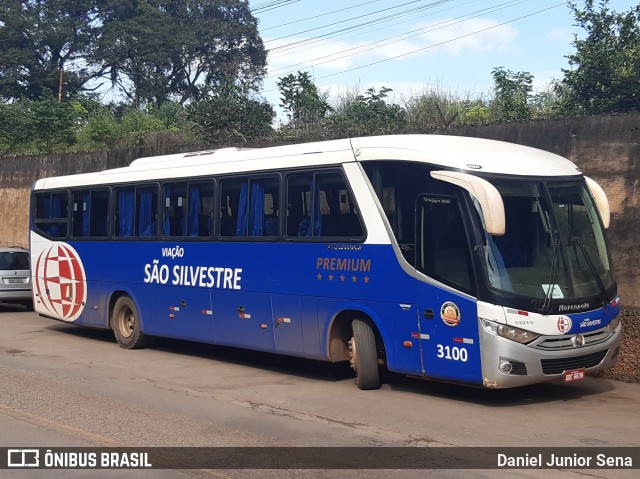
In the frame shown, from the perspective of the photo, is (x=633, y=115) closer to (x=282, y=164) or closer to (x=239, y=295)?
(x=282, y=164)

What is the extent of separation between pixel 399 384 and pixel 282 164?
353cm

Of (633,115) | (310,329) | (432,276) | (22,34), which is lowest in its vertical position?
(310,329)

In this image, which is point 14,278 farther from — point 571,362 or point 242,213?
point 571,362

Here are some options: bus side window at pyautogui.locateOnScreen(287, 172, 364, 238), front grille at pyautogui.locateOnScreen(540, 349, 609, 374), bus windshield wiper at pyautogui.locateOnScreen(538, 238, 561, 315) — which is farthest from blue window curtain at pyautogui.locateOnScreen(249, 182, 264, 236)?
front grille at pyautogui.locateOnScreen(540, 349, 609, 374)

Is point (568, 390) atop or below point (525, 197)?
below

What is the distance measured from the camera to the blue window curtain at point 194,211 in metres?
14.0

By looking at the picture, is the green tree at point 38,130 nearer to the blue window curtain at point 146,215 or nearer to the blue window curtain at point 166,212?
the blue window curtain at point 146,215

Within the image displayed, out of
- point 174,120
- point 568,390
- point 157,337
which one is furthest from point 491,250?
point 174,120

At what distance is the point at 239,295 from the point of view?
42.9 ft

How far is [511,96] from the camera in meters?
22.2

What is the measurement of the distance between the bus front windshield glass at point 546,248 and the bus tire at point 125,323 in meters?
7.90

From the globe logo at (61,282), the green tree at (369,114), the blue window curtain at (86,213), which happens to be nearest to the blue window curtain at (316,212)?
the blue window curtain at (86,213)

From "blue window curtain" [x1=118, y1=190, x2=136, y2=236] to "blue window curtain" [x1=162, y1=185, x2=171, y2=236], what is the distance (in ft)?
3.27

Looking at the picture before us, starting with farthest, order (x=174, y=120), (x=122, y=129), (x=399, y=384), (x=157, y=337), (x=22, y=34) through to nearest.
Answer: (x=22, y=34), (x=174, y=120), (x=122, y=129), (x=157, y=337), (x=399, y=384)
